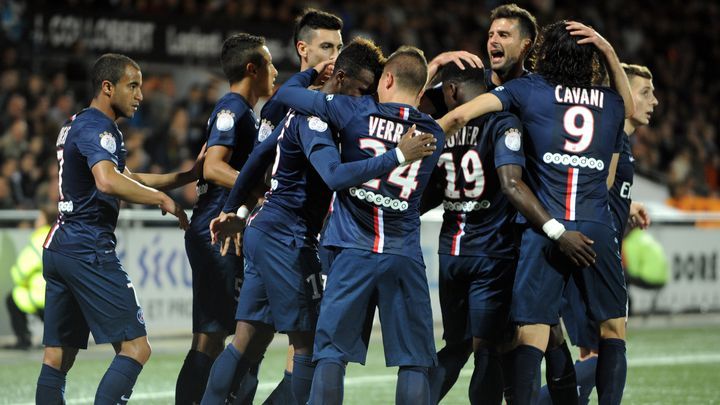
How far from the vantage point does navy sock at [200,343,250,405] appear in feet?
21.4

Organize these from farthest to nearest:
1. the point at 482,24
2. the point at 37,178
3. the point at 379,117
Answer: the point at 482,24, the point at 37,178, the point at 379,117

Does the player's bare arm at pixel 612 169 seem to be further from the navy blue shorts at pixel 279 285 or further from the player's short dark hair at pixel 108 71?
the player's short dark hair at pixel 108 71

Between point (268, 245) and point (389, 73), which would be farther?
point (268, 245)

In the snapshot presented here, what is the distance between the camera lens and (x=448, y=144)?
6.70m

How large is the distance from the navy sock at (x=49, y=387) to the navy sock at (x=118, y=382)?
30 centimetres

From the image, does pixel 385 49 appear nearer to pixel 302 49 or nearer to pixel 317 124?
pixel 302 49

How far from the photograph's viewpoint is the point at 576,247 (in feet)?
20.6

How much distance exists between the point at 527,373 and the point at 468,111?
1464 millimetres

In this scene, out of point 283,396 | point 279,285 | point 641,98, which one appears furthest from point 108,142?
point 641,98

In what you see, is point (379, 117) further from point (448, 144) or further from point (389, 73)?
point (448, 144)

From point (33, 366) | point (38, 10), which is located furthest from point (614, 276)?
point (38, 10)

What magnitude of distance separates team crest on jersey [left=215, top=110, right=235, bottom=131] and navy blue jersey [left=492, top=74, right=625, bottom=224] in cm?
166

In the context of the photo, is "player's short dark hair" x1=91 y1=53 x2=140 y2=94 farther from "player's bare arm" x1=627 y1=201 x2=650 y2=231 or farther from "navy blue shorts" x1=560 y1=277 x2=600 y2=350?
"player's bare arm" x1=627 y1=201 x2=650 y2=231

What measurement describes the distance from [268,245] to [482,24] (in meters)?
17.0
